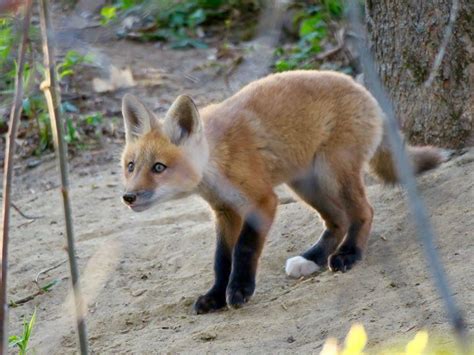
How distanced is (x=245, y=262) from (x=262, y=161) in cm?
65

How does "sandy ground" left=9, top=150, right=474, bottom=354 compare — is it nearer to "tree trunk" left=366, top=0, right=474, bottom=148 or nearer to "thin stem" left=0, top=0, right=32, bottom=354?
"tree trunk" left=366, top=0, right=474, bottom=148

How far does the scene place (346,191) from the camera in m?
4.98

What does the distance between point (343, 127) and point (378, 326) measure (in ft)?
5.38

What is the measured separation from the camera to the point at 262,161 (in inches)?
193

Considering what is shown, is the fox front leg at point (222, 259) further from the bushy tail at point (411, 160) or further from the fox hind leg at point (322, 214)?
the bushy tail at point (411, 160)

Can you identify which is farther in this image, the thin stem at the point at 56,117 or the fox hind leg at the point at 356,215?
the fox hind leg at the point at 356,215

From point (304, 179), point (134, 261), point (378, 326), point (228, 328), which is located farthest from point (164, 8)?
point (134, 261)

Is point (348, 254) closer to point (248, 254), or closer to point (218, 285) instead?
point (248, 254)

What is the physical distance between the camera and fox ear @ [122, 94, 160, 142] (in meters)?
4.90

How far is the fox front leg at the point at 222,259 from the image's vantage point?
4.62 m

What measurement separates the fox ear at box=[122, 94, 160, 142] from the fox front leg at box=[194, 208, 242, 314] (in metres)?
0.63

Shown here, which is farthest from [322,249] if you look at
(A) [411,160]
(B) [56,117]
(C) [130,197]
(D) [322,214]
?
(B) [56,117]

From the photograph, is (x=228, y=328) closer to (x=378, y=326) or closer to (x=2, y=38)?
(x=378, y=326)

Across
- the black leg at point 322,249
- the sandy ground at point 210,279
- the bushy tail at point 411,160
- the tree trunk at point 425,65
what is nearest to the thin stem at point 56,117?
the sandy ground at point 210,279
